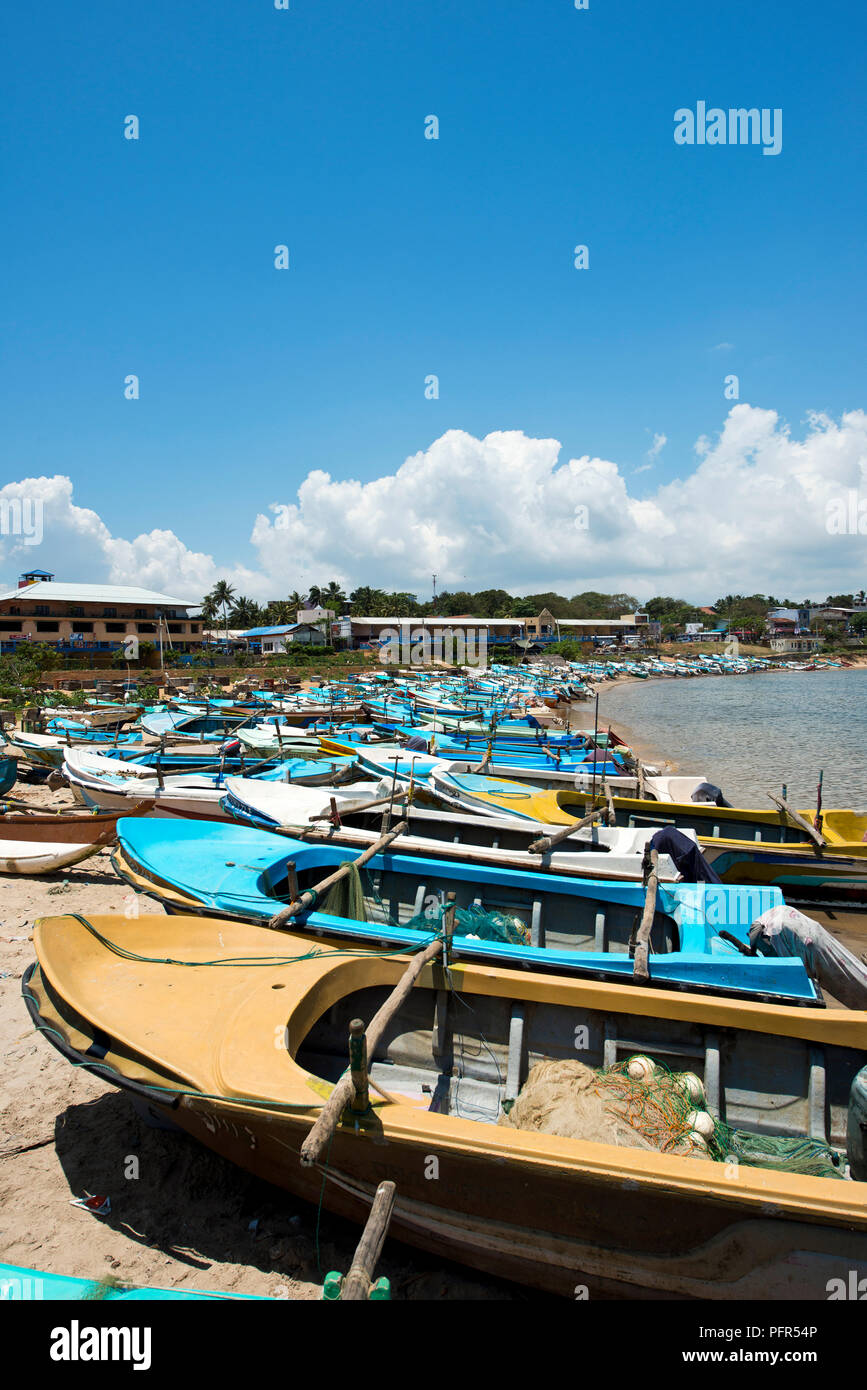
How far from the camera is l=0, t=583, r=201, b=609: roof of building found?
62000 mm

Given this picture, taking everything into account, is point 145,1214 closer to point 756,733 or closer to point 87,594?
point 756,733

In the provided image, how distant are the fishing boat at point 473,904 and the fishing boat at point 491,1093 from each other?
41 cm

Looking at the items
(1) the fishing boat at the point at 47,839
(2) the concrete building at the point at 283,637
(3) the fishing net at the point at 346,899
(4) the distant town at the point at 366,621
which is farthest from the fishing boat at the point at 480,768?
(2) the concrete building at the point at 283,637

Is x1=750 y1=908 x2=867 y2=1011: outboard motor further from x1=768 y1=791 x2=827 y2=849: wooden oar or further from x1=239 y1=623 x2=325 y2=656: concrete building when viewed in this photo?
x1=239 y1=623 x2=325 y2=656: concrete building

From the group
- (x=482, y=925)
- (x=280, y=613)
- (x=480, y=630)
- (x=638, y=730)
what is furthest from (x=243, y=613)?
(x=482, y=925)

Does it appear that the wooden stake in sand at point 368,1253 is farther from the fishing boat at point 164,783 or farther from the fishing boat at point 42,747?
the fishing boat at point 42,747

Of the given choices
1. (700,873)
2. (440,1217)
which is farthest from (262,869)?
(700,873)

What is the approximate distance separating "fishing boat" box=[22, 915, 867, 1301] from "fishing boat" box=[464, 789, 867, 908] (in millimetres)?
6131

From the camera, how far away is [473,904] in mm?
7805

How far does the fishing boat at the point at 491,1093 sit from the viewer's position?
11.6 feet

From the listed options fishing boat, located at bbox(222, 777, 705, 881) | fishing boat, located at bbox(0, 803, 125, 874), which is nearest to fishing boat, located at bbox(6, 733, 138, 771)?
fishing boat, located at bbox(0, 803, 125, 874)

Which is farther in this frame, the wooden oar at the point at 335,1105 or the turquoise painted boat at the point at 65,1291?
the wooden oar at the point at 335,1105

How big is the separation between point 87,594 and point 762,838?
68.3 metres
